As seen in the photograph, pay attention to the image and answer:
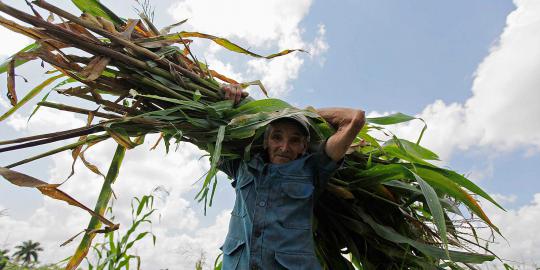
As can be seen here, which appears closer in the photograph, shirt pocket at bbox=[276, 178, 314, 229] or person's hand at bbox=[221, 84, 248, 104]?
shirt pocket at bbox=[276, 178, 314, 229]

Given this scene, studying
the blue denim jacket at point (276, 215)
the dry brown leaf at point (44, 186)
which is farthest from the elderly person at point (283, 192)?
the dry brown leaf at point (44, 186)

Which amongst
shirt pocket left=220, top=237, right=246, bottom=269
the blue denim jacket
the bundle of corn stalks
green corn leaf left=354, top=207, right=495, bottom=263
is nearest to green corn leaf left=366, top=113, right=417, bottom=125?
the bundle of corn stalks

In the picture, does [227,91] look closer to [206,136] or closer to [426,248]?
[206,136]

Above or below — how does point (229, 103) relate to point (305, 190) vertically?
above

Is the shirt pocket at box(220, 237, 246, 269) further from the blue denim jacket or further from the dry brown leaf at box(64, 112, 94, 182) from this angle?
the dry brown leaf at box(64, 112, 94, 182)

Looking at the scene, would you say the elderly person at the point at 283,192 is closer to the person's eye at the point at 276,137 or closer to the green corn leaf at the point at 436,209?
the person's eye at the point at 276,137

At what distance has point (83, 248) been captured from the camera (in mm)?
1629

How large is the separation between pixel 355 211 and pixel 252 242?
1.65ft

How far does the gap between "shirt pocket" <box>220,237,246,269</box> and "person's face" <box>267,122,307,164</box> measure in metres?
0.39

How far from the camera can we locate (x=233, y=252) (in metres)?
1.71

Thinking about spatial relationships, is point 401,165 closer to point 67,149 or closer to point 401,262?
point 401,262

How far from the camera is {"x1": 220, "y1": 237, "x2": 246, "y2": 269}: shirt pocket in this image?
168 centimetres

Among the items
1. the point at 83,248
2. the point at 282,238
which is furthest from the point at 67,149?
the point at 282,238

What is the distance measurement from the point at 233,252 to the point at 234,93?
2.35 ft
